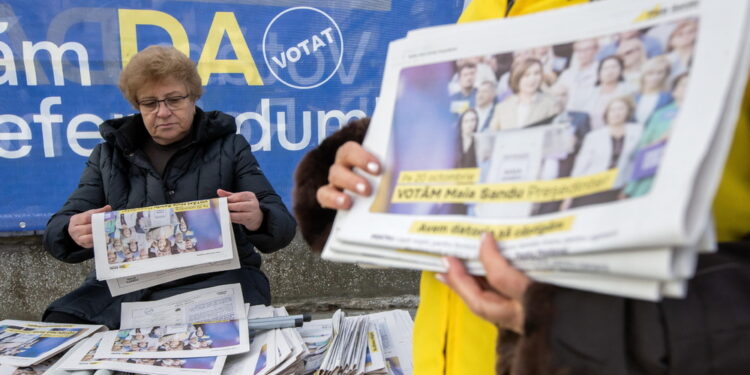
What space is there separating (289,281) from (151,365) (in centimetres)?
170

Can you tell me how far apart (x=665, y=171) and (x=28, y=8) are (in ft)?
9.16

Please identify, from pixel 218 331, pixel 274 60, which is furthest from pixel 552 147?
pixel 274 60

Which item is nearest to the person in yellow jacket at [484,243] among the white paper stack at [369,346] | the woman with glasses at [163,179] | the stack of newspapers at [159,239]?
the white paper stack at [369,346]

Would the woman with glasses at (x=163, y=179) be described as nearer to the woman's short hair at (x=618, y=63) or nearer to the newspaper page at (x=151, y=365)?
the newspaper page at (x=151, y=365)

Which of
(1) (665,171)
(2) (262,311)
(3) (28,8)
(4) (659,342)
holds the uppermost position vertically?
(3) (28,8)

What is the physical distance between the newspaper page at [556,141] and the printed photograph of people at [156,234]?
0.87 meters

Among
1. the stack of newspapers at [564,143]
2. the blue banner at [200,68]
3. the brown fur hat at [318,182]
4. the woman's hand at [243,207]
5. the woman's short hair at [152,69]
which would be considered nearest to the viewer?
the stack of newspapers at [564,143]

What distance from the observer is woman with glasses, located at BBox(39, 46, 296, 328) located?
1.54m

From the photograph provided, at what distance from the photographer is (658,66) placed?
0.48 meters

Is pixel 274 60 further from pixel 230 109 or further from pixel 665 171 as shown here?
pixel 665 171

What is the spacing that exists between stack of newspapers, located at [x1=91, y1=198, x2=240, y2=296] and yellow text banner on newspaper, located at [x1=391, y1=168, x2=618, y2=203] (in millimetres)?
921

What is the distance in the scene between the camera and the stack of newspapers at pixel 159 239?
1.37 metres

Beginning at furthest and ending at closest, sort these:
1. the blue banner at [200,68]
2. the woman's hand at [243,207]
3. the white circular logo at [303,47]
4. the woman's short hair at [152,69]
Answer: the white circular logo at [303,47]
the blue banner at [200,68]
the woman's short hair at [152,69]
the woman's hand at [243,207]

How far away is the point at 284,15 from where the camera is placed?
2496 mm
